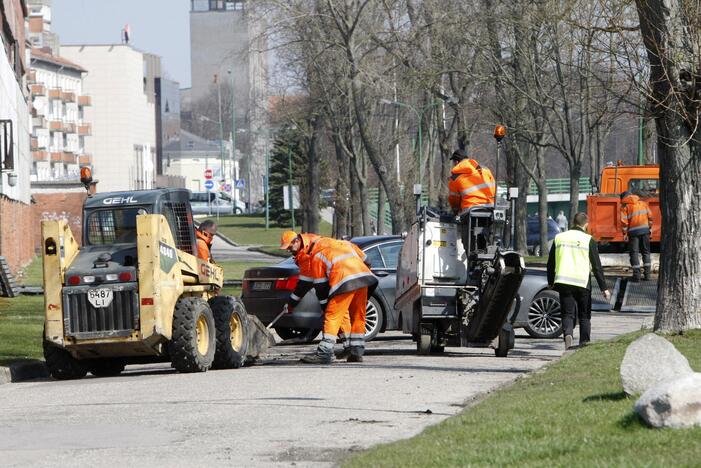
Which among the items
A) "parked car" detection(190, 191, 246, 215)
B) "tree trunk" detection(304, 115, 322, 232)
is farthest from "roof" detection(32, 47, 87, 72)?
"tree trunk" detection(304, 115, 322, 232)

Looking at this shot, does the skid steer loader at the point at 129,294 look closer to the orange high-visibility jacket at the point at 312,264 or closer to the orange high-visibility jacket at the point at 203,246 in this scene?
the orange high-visibility jacket at the point at 312,264

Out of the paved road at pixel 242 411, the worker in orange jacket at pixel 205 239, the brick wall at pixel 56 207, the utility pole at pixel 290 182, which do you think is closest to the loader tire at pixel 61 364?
the paved road at pixel 242 411

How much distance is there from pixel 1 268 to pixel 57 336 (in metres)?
15.9

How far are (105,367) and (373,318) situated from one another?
176 inches

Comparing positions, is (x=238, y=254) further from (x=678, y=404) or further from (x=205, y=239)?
(x=678, y=404)

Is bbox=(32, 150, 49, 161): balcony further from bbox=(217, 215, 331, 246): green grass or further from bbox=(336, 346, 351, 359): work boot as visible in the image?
bbox=(336, 346, 351, 359): work boot

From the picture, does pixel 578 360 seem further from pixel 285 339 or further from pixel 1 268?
pixel 1 268

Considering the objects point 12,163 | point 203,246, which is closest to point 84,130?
point 12,163

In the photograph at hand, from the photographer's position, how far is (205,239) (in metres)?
20.2

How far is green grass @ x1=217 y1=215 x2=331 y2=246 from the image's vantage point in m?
78.7

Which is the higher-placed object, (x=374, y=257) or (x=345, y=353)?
(x=374, y=257)

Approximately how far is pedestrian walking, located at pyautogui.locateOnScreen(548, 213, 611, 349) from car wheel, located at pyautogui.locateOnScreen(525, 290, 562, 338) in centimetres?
264

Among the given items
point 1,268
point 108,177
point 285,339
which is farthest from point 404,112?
point 108,177

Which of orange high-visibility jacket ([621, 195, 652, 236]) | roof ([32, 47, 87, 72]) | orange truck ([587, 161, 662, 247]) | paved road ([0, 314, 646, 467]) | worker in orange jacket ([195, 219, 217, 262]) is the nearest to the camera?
paved road ([0, 314, 646, 467])
